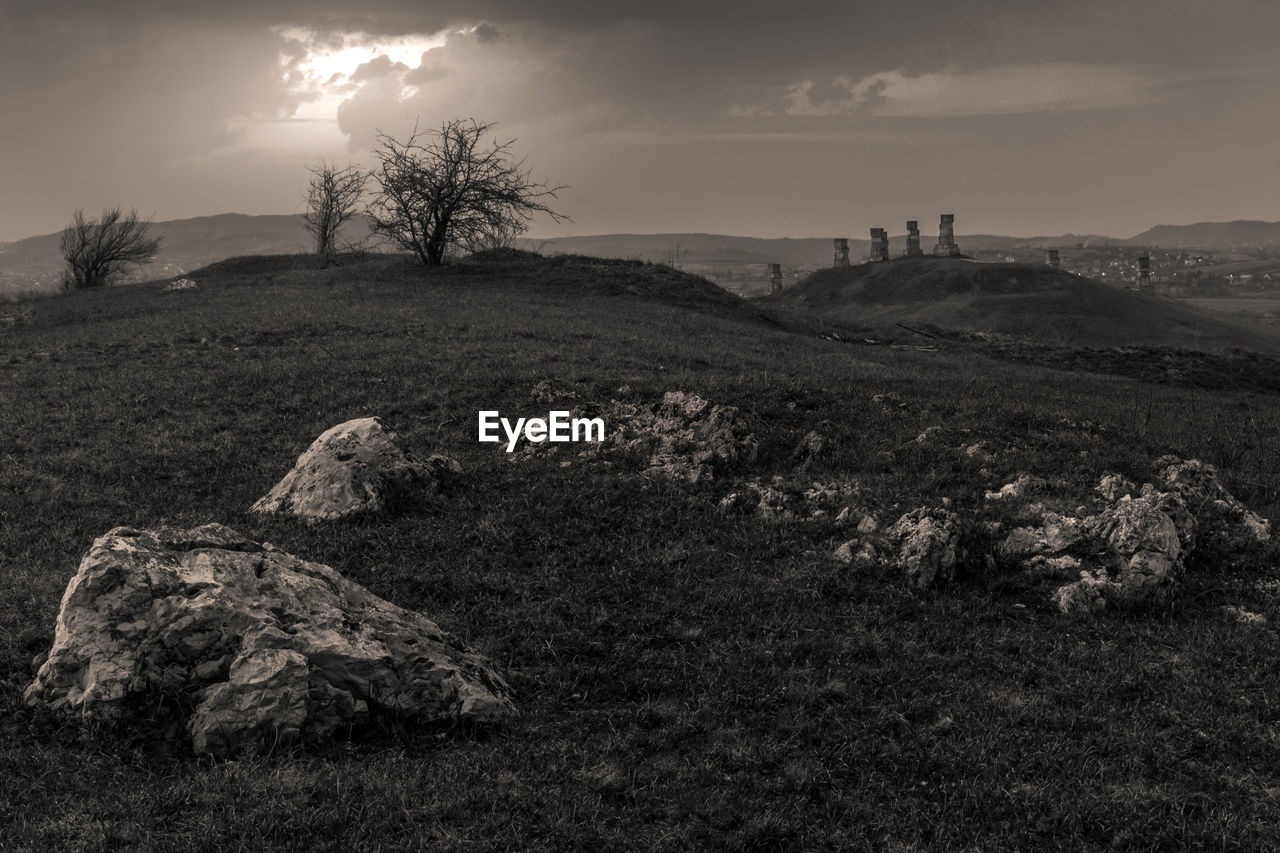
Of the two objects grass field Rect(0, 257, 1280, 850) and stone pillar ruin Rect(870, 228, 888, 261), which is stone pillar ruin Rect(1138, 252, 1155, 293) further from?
grass field Rect(0, 257, 1280, 850)

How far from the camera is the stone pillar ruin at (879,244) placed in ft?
275

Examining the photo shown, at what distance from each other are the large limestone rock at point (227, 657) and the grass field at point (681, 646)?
27cm

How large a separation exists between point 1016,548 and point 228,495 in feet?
38.0

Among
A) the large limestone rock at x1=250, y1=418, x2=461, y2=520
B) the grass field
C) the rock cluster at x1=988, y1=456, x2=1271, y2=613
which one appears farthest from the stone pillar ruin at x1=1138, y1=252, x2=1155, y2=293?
the large limestone rock at x1=250, y1=418, x2=461, y2=520

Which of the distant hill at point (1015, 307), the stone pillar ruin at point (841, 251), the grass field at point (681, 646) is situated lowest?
the grass field at point (681, 646)

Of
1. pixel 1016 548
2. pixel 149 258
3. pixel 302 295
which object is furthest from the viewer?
pixel 149 258

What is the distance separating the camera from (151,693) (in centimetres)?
646

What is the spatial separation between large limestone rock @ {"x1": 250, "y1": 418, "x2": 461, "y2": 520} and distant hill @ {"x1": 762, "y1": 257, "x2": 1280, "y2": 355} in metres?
40.5

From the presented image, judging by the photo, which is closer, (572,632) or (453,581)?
(572,632)

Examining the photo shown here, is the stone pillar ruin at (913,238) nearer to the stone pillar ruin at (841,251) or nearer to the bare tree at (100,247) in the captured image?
the stone pillar ruin at (841,251)

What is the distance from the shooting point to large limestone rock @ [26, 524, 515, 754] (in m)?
6.38

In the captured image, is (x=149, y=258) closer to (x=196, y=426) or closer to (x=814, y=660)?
(x=196, y=426)

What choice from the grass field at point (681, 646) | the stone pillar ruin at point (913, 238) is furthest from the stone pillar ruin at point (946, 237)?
the grass field at point (681, 646)

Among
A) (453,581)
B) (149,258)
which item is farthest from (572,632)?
(149,258)
